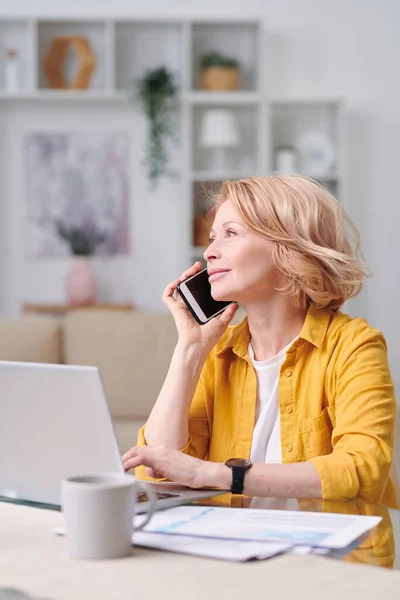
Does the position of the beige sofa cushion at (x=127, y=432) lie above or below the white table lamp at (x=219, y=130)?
below

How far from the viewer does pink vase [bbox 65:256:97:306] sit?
14.5ft

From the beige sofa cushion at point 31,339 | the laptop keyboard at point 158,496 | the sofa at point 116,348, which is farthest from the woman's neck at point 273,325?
the beige sofa cushion at point 31,339

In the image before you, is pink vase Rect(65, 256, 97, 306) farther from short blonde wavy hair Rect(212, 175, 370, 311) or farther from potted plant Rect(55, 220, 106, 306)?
short blonde wavy hair Rect(212, 175, 370, 311)

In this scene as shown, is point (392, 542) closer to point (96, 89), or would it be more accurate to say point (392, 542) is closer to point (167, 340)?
point (167, 340)

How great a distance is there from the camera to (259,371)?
5.16 ft

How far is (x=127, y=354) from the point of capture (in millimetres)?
3268

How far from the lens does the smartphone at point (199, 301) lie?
1645 millimetres

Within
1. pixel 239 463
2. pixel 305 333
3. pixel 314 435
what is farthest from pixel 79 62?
pixel 239 463

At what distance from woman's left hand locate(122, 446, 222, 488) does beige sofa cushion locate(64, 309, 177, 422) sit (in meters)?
2.01

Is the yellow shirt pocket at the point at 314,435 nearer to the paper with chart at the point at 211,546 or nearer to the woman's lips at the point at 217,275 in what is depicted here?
the woman's lips at the point at 217,275

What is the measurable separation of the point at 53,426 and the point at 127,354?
229 centimetres

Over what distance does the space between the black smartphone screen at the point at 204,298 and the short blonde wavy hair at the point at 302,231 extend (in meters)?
0.16

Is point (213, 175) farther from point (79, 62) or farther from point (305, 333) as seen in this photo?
point (305, 333)

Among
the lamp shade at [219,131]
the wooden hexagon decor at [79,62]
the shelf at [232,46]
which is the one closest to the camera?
the lamp shade at [219,131]
